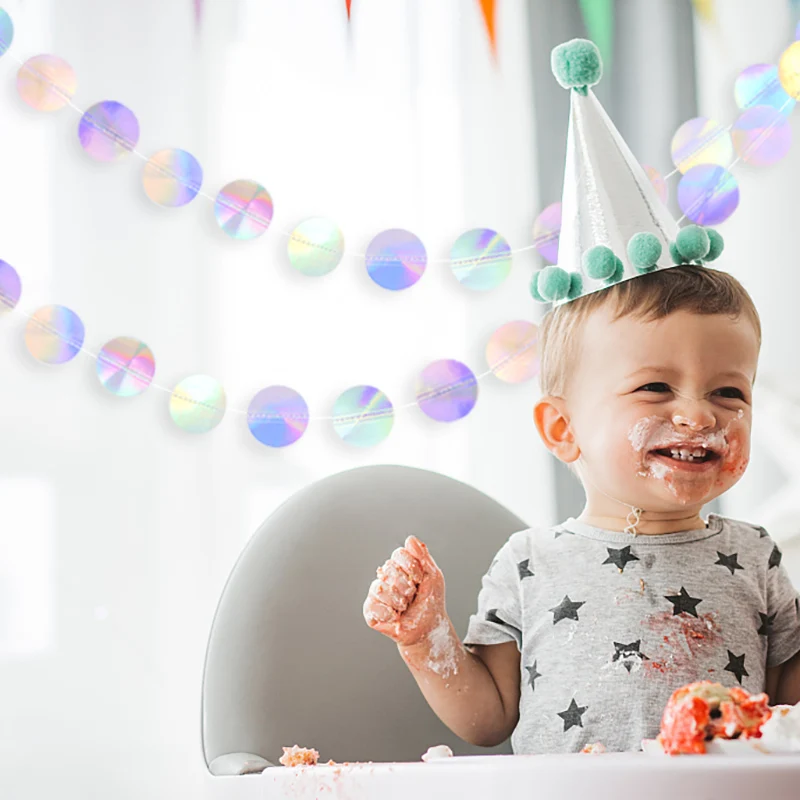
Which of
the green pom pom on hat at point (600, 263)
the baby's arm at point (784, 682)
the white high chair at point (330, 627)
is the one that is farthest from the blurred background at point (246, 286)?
the green pom pom on hat at point (600, 263)

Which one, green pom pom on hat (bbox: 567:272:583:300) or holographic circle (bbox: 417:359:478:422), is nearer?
green pom pom on hat (bbox: 567:272:583:300)

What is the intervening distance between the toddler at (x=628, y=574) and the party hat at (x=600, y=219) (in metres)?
0.02

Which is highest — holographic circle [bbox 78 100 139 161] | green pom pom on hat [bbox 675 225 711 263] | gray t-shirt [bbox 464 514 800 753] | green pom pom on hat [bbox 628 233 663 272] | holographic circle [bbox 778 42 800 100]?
holographic circle [bbox 778 42 800 100]

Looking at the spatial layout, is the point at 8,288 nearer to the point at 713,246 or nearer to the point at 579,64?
the point at 579,64

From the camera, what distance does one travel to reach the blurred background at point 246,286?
141cm

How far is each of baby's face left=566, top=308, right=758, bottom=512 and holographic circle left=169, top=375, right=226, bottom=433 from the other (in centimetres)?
65

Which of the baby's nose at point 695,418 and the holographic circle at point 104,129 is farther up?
the holographic circle at point 104,129

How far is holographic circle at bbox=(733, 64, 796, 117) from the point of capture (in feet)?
4.73

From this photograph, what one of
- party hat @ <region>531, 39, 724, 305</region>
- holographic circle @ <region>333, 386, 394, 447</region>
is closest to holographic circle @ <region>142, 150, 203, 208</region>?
holographic circle @ <region>333, 386, 394, 447</region>

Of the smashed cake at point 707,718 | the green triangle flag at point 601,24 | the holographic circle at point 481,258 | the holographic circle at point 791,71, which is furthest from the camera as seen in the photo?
the green triangle flag at point 601,24

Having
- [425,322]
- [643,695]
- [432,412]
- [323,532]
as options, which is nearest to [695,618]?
[643,695]

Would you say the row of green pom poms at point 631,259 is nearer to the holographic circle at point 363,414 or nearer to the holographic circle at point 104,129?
the holographic circle at point 363,414

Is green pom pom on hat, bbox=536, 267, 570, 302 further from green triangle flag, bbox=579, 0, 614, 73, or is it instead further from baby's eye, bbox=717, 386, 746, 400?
green triangle flag, bbox=579, 0, 614, 73

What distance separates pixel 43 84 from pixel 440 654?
98 centimetres
